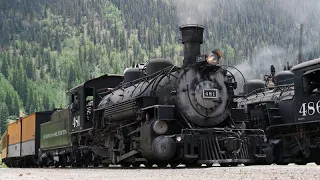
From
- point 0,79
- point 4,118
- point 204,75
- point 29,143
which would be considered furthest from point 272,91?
point 0,79

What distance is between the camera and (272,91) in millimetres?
22031

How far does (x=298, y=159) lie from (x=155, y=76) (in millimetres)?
6422

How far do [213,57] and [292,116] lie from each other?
536cm

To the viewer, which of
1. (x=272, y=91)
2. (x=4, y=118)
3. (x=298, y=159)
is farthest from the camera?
(x=4, y=118)

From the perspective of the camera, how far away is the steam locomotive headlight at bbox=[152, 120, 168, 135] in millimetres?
14711

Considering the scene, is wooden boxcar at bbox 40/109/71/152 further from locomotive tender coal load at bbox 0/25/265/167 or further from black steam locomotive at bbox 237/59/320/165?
black steam locomotive at bbox 237/59/320/165

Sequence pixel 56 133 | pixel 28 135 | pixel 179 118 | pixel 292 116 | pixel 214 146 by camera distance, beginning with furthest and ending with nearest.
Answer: pixel 28 135 < pixel 56 133 < pixel 292 116 < pixel 179 118 < pixel 214 146

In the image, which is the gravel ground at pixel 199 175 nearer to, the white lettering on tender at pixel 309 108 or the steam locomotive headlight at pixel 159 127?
the steam locomotive headlight at pixel 159 127

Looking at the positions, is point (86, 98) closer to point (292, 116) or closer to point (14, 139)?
point (292, 116)

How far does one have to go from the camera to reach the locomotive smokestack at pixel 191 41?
51.8 feet

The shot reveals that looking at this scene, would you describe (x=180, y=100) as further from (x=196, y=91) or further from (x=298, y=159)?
(x=298, y=159)

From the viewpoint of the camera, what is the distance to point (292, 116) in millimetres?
19219

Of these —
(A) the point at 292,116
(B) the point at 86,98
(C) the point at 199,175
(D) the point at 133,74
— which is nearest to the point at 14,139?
(B) the point at 86,98

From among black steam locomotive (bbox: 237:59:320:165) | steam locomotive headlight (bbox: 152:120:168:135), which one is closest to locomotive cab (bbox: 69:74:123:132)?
steam locomotive headlight (bbox: 152:120:168:135)
